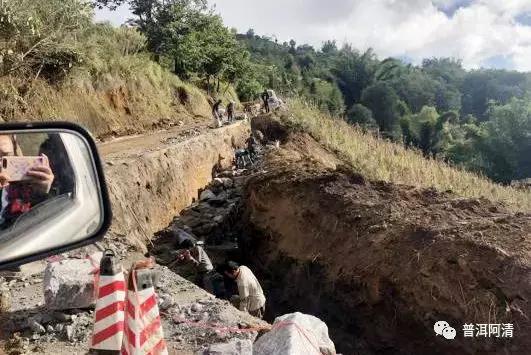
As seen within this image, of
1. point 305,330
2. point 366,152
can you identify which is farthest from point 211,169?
point 305,330

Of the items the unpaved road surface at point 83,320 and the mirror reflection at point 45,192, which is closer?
the mirror reflection at point 45,192

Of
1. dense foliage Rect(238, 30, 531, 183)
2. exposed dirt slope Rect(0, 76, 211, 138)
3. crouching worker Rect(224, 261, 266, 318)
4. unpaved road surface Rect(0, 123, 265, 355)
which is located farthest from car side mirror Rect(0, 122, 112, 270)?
dense foliage Rect(238, 30, 531, 183)

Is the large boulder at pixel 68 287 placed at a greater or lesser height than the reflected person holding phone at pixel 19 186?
lesser

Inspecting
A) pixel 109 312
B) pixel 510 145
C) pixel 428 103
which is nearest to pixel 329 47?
pixel 428 103

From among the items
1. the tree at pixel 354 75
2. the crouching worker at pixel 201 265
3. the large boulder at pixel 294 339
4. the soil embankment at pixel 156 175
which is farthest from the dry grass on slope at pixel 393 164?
the tree at pixel 354 75

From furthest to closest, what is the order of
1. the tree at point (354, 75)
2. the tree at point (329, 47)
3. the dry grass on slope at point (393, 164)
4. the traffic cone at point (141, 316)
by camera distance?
the tree at point (329, 47), the tree at point (354, 75), the dry grass on slope at point (393, 164), the traffic cone at point (141, 316)

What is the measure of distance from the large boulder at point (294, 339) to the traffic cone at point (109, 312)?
3.45ft

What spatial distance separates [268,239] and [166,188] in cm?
322

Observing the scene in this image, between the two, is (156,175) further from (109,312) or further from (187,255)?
(109,312)

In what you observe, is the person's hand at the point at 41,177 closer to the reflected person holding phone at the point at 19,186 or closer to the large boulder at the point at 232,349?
the reflected person holding phone at the point at 19,186

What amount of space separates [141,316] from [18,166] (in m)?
1.96

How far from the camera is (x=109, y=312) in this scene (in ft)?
12.9

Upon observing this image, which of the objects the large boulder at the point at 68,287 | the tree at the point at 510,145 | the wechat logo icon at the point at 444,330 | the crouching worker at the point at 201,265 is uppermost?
the large boulder at the point at 68,287

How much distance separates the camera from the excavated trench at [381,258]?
5.95m
